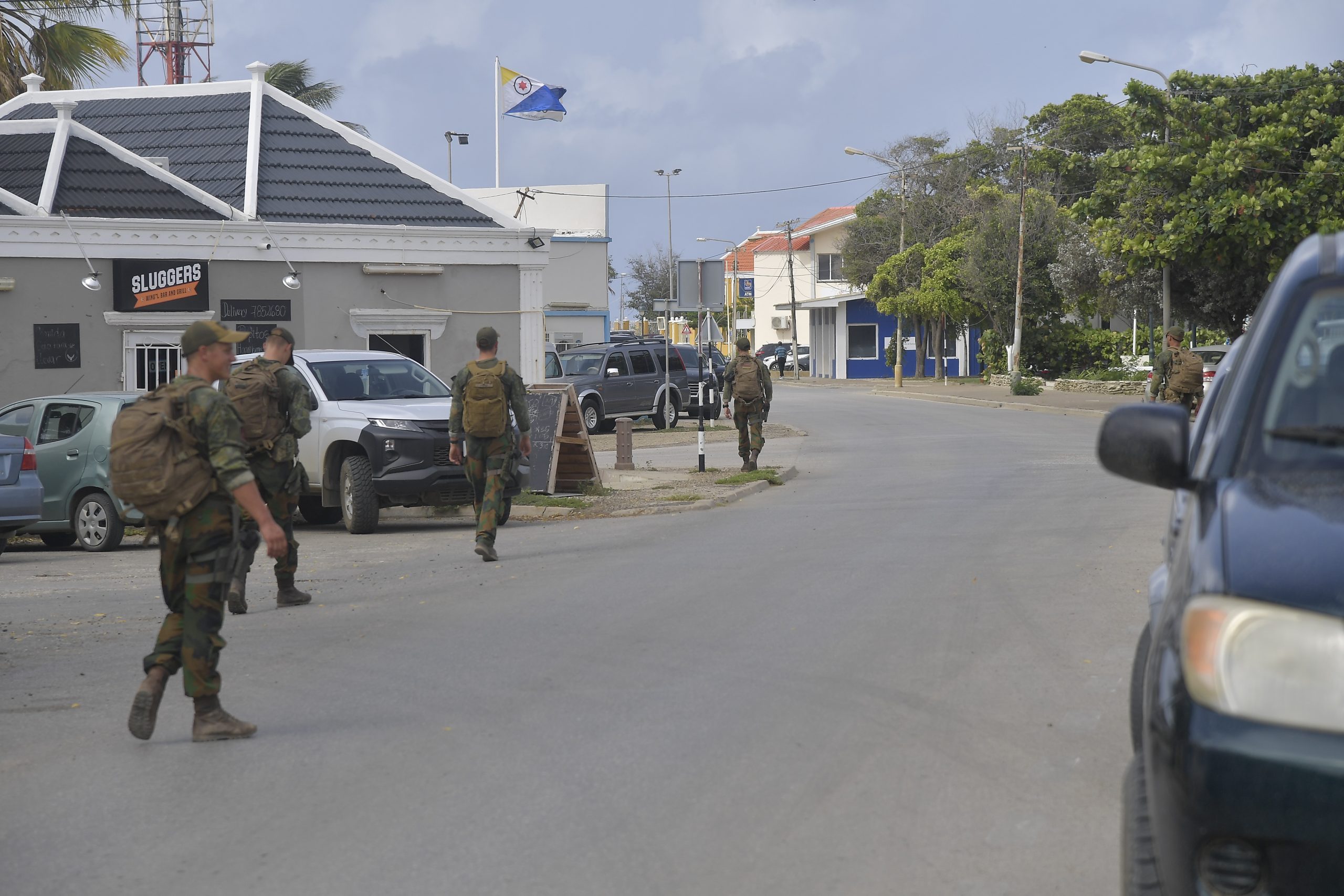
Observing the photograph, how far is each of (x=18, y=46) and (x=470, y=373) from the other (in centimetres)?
1603

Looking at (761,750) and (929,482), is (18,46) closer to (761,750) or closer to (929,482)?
(929,482)

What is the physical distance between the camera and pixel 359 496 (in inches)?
562

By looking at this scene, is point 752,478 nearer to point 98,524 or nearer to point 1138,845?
point 98,524

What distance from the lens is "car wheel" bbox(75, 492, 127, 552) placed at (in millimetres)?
14031

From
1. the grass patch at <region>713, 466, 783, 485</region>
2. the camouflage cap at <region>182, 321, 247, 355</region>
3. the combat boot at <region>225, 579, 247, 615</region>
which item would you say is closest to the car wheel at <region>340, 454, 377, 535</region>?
the combat boot at <region>225, 579, 247, 615</region>

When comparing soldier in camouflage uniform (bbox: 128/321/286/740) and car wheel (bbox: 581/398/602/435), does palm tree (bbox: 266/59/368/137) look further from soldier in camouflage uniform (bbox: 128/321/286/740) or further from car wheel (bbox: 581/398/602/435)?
soldier in camouflage uniform (bbox: 128/321/286/740)

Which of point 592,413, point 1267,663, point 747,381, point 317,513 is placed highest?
point 747,381

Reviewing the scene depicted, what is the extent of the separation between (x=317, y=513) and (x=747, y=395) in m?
6.11

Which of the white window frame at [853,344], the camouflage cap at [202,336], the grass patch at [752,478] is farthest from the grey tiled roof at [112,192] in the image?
the white window frame at [853,344]

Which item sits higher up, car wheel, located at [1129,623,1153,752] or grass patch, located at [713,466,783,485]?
car wheel, located at [1129,623,1153,752]

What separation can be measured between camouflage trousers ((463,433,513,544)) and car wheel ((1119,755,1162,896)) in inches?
333

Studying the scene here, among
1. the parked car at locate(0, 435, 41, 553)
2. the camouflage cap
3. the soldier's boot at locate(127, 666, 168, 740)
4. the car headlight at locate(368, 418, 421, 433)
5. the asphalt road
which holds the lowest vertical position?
the asphalt road

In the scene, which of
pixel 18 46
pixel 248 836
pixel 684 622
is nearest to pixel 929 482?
pixel 684 622

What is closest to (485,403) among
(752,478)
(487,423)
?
(487,423)
